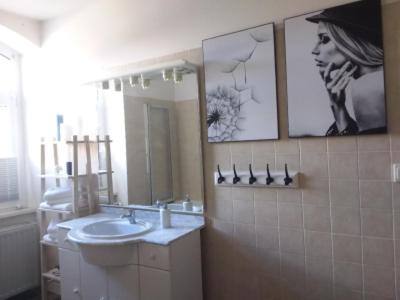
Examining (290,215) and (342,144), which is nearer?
(342,144)

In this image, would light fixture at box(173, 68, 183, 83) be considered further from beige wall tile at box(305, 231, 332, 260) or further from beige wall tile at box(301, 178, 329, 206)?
beige wall tile at box(305, 231, 332, 260)

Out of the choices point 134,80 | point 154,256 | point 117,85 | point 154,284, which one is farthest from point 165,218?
point 117,85

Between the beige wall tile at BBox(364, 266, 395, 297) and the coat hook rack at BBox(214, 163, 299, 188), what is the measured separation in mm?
560

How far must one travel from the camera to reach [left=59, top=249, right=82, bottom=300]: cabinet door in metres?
2.12

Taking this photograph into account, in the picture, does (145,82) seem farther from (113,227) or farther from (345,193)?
(345,193)

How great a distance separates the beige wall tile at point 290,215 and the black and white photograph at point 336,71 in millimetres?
416

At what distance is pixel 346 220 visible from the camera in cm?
164

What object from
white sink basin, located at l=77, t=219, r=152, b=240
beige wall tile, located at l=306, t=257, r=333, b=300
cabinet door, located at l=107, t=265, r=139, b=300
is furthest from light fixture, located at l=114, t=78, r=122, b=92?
beige wall tile, located at l=306, t=257, r=333, b=300

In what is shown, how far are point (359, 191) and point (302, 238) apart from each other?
0.41 metres

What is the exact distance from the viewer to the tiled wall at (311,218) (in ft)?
5.07

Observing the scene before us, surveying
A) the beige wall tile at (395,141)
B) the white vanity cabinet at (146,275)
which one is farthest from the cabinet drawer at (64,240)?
the beige wall tile at (395,141)

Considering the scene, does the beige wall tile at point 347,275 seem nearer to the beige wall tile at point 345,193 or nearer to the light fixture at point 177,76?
the beige wall tile at point 345,193

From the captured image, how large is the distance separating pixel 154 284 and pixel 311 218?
0.96 meters

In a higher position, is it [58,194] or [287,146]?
[287,146]
